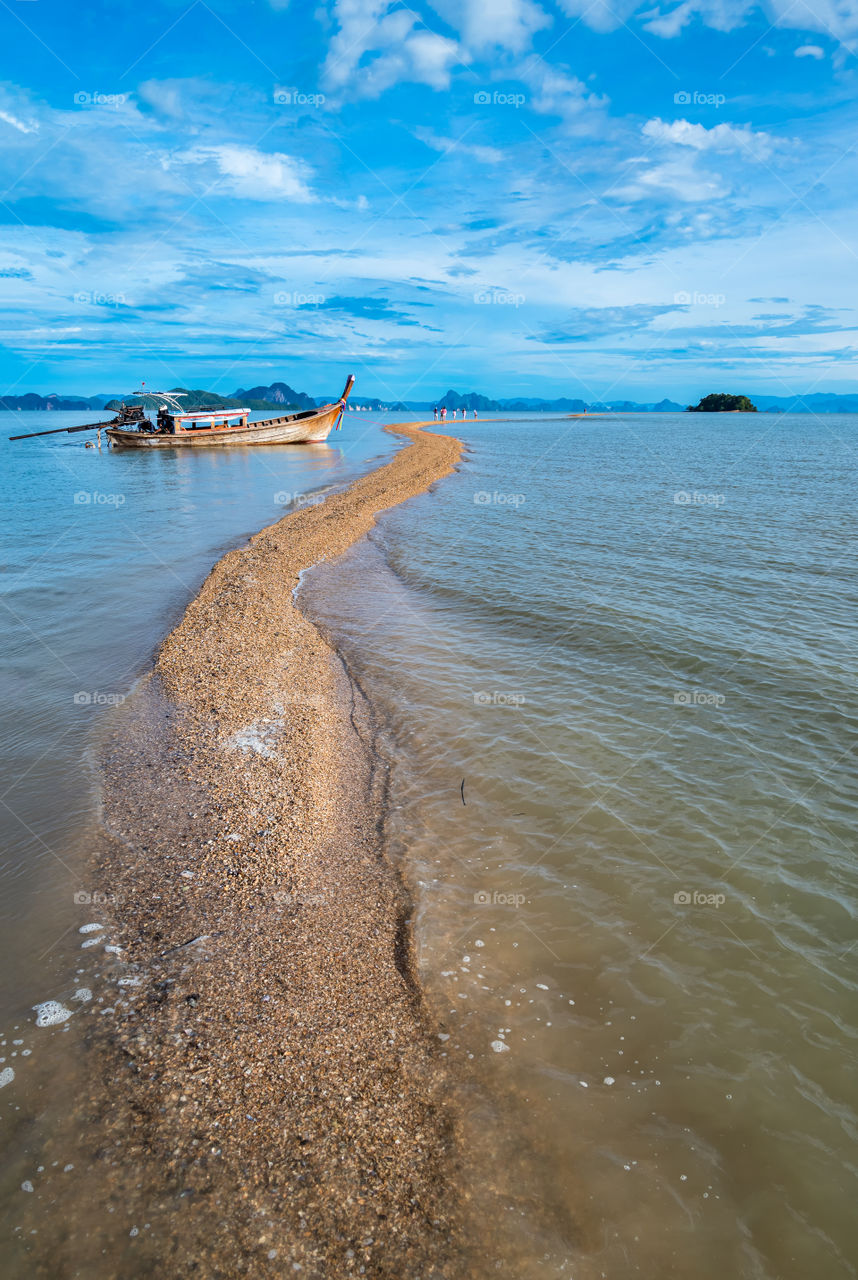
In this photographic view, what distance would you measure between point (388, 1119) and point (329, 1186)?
56 cm

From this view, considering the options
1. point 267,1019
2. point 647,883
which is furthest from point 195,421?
point 267,1019

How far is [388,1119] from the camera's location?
4.36 meters

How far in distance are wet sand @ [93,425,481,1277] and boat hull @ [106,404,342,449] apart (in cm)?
6280

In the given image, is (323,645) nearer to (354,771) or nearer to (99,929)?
(354,771)

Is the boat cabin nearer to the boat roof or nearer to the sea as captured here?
the boat roof

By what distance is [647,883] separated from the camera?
6895 millimetres

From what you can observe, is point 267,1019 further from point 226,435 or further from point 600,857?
point 226,435

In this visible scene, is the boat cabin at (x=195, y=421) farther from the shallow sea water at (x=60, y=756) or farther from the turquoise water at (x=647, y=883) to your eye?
the turquoise water at (x=647, y=883)

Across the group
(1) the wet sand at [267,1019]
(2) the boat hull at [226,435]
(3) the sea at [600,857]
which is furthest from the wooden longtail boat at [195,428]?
(1) the wet sand at [267,1019]

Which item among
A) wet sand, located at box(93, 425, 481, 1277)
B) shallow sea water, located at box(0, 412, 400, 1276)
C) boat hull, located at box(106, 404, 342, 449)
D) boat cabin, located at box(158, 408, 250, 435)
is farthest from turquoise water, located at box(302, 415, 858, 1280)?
boat cabin, located at box(158, 408, 250, 435)

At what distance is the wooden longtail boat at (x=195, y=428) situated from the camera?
66.2 m

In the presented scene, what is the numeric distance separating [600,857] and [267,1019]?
13.3 feet

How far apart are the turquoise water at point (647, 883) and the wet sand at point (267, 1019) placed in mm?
578

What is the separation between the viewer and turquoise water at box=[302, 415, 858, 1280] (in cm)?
421
